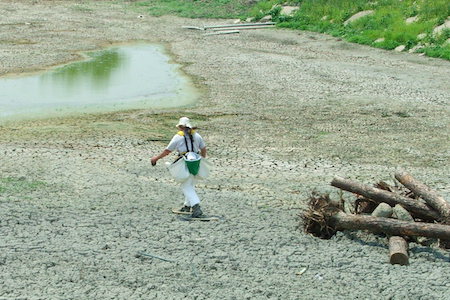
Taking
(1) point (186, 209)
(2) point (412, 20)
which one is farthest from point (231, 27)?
(1) point (186, 209)

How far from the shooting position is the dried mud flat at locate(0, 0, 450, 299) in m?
10.4

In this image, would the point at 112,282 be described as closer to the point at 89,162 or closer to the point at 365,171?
the point at 89,162

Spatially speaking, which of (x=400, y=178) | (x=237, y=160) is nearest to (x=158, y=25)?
(x=237, y=160)

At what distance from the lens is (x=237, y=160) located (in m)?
17.3

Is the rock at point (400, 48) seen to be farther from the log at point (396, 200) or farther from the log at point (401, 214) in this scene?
the log at point (401, 214)

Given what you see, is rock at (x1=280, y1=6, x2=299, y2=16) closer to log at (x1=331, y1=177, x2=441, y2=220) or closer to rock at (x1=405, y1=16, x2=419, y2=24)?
rock at (x1=405, y1=16, x2=419, y2=24)

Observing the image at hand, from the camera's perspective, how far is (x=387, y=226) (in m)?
11.6

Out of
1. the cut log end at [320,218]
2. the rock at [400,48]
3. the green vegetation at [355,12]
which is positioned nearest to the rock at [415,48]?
the green vegetation at [355,12]

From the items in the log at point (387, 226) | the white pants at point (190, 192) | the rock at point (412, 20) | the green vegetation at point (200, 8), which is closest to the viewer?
the log at point (387, 226)

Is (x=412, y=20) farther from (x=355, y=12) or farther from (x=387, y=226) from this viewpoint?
(x=387, y=226)

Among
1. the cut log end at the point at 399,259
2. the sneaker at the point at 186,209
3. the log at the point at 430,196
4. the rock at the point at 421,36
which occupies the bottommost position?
the rock at the point at 421,36

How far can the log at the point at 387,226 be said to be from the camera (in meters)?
11.3

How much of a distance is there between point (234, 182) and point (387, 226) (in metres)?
4.54

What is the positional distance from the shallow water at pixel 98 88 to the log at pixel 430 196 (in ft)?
40.0
